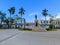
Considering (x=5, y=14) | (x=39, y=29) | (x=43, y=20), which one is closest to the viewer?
(x=39, y=29)

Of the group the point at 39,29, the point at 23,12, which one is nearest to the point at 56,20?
the point at 23,12

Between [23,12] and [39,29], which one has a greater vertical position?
[23,12]

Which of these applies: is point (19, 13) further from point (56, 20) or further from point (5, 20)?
point (56, 20)

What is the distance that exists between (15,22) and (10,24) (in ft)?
18.4

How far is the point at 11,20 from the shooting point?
104 metres

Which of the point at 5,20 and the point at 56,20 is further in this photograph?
the point at 56,20

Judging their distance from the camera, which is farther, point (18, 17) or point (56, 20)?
point (56, 20)

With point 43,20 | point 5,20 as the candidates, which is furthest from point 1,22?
point 43,20

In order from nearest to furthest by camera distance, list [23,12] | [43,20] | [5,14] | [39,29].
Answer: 1. [39,29]
2. [5,14]
3. [23,12]
4. [43,20]

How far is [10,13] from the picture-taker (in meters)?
104

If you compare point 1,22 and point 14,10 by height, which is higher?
point 14,10

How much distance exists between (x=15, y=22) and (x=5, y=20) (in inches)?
327

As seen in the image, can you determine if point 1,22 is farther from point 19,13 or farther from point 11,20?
point 19,13

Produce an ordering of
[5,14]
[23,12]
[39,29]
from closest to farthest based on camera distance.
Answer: [39,29] < [5,14] < [23,12]
